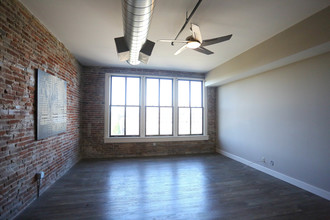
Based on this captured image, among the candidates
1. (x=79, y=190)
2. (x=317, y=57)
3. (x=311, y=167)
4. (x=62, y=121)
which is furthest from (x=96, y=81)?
(x=311, y=167)

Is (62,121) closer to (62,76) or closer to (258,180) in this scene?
(62,76)

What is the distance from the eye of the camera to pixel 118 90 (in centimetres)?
521

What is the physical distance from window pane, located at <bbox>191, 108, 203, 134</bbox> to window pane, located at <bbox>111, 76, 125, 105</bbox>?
2685 millimetres

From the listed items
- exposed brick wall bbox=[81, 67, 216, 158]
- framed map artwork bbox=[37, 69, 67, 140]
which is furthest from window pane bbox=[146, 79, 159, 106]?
framed map artwork bbox=[37, 69, 67, 140]

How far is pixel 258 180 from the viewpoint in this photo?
3293 millimetres

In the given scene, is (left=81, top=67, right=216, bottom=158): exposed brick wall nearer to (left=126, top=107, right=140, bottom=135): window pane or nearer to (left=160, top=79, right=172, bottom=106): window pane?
(left=126, top=107, right=140, bottom=135): window pane

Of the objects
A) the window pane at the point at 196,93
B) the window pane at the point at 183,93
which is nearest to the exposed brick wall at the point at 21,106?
the window pane at the point at 183,93

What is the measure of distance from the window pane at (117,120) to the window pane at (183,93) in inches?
84.7

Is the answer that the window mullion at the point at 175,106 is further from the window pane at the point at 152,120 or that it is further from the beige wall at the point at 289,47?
the beige wall at the point at 289,47

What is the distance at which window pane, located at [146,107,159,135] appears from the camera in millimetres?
5355

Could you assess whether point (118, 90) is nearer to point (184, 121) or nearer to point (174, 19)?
point (184, 121)

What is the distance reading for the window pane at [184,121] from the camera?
18.4ft

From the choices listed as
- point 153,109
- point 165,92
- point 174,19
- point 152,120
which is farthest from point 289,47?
point 152,120

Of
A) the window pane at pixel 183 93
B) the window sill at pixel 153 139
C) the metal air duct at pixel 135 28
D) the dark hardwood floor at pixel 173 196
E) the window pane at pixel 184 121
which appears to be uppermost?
the metal air duct at pixel 135 28
